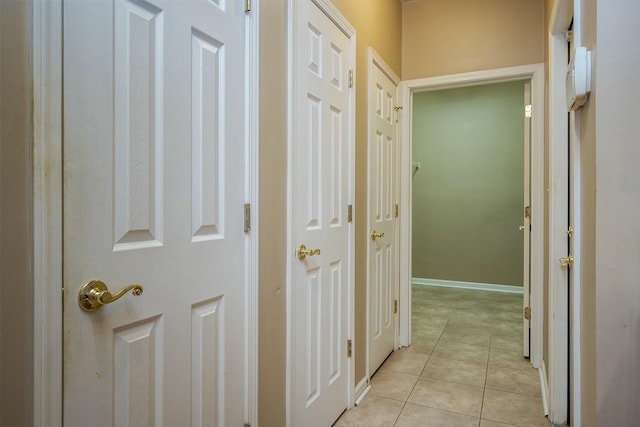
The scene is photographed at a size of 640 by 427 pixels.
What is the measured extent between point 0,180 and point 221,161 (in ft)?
1.92

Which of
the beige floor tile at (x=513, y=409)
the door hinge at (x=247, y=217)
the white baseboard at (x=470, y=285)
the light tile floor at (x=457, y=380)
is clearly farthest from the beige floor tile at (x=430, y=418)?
the white baseboard at (x=470, y=285)

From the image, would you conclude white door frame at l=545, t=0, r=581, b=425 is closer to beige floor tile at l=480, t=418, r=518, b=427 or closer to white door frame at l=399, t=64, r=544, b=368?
beige floor tile at l=480, t=418, r=518, b=427

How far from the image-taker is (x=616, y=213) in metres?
0.94

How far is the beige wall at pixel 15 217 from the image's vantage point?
66cm

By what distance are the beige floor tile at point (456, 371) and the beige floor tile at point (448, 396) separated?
7 centimetres

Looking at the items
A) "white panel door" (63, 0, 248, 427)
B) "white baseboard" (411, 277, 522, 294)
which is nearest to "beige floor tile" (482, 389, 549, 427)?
"white panel door" (63, 0, 248, 427)

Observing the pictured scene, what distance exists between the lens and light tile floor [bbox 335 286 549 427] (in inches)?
79.5

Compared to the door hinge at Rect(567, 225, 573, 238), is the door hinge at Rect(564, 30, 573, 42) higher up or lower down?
higher up

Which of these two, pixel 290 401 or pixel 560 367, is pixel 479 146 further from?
pixel 290 401

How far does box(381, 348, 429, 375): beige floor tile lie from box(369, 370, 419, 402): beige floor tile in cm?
7

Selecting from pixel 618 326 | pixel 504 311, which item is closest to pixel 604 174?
pixel 618 326

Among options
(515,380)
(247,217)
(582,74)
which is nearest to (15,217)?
(247,217)

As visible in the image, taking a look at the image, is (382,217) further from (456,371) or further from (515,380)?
(515,380)

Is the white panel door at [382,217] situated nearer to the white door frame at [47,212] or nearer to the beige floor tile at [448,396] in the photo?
the beige floor tile at [448,396]
